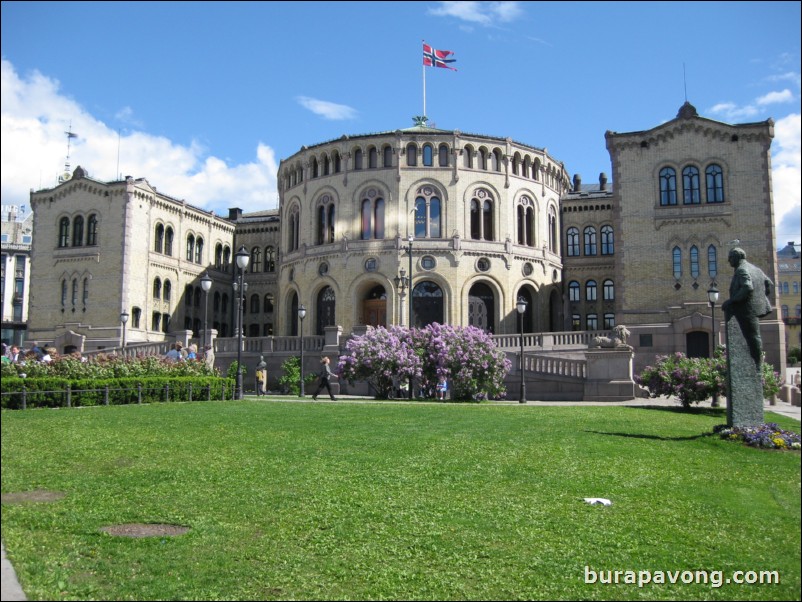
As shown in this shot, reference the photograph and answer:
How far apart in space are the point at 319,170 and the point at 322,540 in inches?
1993

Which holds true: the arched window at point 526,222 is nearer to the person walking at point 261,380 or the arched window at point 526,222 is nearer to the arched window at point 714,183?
the arched window at point 714,183

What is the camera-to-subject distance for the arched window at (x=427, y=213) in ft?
173

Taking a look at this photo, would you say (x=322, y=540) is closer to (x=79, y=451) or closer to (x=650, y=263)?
(x=79, y=451)

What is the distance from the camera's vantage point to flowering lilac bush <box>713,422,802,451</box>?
590 centimetres

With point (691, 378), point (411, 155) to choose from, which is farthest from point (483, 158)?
point (691, 378)

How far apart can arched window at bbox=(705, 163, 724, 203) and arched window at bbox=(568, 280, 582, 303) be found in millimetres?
17125

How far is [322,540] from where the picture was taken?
7.30 m

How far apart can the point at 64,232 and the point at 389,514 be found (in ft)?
197

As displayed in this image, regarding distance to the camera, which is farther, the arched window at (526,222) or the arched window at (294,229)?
the arched window at (294,229)

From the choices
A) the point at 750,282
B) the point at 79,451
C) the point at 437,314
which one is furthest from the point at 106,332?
the point at 750,282

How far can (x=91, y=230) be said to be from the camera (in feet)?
195

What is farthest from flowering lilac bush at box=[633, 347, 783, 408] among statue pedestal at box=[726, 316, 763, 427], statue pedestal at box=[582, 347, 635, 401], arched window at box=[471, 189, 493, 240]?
arched window at box=[471, 189, 493, 240]

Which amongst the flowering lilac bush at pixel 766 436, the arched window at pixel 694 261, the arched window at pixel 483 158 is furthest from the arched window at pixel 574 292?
the flowering lilac bush at pixel 766 436

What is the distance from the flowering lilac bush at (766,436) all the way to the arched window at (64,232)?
5906cm
